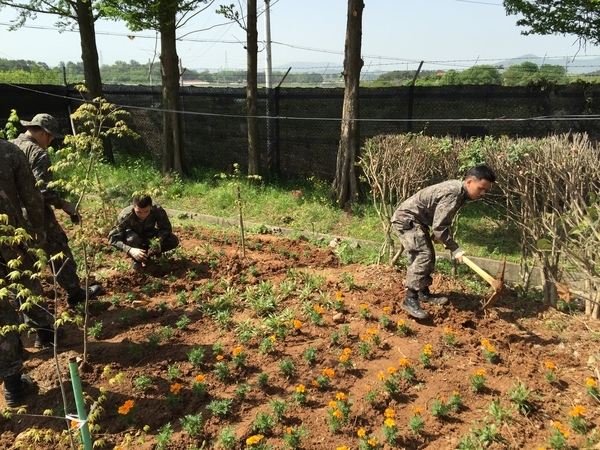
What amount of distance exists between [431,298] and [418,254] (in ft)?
1.55

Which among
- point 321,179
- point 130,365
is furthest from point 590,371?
point 321,179

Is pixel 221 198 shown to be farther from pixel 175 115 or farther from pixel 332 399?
pixel 332 399

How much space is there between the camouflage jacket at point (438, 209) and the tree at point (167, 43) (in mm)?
6060

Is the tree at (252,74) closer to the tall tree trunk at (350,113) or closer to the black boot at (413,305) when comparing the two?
the tall tree trunk at (350,113)

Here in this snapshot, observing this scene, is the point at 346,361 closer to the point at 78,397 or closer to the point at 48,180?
the point at 78,397

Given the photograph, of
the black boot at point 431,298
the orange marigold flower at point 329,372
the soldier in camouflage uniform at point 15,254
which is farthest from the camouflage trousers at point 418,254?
the soldier in camouflage uniform at point 15,254

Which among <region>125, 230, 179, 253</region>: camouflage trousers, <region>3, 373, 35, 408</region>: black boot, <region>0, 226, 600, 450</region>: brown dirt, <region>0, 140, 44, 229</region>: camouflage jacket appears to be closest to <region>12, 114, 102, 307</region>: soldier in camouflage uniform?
<region>0, 226, 600, 450</region>: brown dirt

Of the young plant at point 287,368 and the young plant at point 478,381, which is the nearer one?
the young plant at point 478,381

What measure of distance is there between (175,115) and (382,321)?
7004 mm

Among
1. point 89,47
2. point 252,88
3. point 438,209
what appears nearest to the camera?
point 438,209

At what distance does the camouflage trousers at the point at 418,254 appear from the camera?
464 cm

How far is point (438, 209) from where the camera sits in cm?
444

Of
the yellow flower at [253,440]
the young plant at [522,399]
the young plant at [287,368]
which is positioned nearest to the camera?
the yellow flower at [253,440]

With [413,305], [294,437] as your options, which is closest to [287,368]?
[294,437]
